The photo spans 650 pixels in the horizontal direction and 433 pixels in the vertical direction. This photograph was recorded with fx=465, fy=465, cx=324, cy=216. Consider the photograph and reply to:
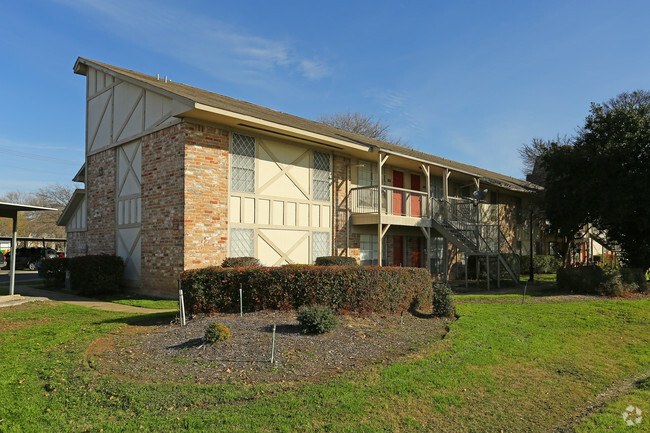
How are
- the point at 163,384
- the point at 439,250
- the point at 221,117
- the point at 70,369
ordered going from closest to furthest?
the point at 163,384 < the point at 70,369 < the point at 221,117 < the point at 439,250

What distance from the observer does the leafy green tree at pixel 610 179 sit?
54.9 ft

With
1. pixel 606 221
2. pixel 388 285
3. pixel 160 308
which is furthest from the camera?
pixel 606 221

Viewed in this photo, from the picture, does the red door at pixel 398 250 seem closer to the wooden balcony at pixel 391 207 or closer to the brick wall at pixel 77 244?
the wooden balcony at pixel 391 207

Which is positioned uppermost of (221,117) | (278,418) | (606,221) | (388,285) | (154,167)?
(221,117)

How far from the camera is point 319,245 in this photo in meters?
16.6

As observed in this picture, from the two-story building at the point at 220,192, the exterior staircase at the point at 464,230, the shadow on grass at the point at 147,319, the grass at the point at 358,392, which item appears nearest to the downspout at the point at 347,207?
the two-story building at the point at 220,192

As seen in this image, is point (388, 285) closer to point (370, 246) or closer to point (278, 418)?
point (278, 418)

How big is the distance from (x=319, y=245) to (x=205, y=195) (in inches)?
193

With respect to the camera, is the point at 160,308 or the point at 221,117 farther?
the point at 221,117

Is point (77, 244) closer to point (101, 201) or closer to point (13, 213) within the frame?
point (101, 201)

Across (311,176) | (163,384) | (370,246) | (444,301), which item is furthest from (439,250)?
(163,384)

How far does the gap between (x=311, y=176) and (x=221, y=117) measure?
4394 millimetres

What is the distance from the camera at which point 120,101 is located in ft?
52.6

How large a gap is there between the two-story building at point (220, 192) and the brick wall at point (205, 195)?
0.10ft
